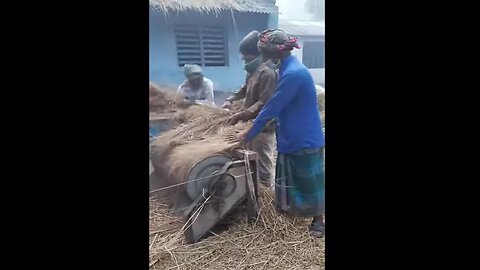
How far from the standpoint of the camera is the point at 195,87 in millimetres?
2211

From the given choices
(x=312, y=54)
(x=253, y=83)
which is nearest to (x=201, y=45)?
(x=253, y=83)

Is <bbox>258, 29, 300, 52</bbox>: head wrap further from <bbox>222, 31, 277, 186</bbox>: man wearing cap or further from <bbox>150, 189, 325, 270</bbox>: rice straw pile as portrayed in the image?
<bbox>150, 189, 325, 270</bbox>: rice straw pile

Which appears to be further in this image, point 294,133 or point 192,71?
point 294,133

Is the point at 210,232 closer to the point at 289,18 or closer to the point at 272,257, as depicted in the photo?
the point at 272,257

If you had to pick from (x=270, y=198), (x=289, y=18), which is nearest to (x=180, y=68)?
(x=289, y=18)

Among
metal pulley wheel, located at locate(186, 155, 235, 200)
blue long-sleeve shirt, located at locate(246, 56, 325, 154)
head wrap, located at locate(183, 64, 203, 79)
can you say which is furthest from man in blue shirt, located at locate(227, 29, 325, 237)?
head wrap, located at locate(183, 64, 203, 79)

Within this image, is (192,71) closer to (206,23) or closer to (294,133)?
(206,23)

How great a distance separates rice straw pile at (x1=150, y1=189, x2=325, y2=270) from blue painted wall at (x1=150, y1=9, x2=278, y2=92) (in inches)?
19.4

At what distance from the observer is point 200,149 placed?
86.9 inches

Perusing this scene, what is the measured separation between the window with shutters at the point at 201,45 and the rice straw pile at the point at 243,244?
1.92 ft

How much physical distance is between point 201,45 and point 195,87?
174 millimetres

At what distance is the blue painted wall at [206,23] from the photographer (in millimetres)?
2129

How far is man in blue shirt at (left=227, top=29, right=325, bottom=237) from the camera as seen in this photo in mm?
2266

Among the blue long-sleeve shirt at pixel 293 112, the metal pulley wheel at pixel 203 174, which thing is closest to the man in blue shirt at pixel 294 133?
the blue long-sleeve shirt at pixel 293 112
